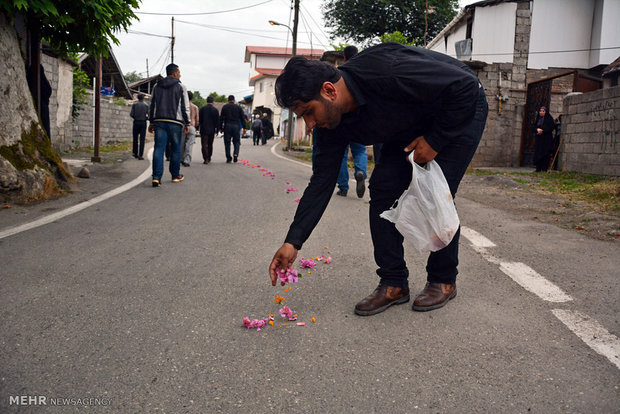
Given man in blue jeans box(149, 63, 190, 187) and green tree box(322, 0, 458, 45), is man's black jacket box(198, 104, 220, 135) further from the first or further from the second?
green tree box(322, 0, 458, 45)

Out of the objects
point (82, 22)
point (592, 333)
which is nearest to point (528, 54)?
point (82, 22)

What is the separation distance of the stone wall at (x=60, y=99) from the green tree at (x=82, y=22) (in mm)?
7700

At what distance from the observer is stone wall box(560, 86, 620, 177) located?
11.9 meters

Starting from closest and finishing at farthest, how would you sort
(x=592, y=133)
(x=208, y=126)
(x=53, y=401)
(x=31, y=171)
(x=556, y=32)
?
(x=53, y=401), (x=31, y=171), (x=592, y=133), (x=208, y=126), (x=556, y=32)

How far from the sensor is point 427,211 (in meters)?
2.83

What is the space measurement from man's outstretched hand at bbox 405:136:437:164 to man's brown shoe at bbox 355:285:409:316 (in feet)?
2.81

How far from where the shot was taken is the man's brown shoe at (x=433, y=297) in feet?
10.4

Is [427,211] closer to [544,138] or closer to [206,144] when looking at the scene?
[206,144]

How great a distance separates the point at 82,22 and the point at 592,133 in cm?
1136

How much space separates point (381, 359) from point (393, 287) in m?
0.74

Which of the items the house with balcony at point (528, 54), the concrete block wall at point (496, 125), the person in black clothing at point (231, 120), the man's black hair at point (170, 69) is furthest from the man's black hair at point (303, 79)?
the house with balcony at point (528, 54)

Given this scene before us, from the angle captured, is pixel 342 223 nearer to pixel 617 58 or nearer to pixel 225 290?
pixel 225 290

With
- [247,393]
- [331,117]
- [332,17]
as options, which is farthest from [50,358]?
[332,17]

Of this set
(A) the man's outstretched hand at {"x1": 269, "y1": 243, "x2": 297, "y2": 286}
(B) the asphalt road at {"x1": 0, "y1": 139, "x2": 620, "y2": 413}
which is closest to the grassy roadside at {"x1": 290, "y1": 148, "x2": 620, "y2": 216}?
(B) the asphalt road at {"x1": 0, "y1": 139, "x2": 620, "y2": 413}
